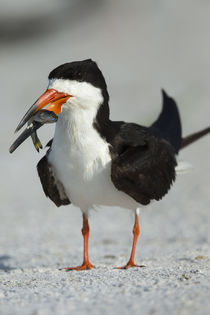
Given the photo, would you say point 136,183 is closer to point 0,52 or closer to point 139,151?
point 139,151

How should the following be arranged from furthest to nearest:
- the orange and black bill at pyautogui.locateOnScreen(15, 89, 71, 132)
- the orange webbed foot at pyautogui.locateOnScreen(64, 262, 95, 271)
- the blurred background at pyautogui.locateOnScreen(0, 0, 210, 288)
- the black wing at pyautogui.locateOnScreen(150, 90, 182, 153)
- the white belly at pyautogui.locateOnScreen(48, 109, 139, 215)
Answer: the blurred background at pyautogui.locateOnScreen(0, 0, 210, 288), the black wing at pyautogui.locateOnScreen(150, 90, 182, 153), the orange webbed foot at pyautogui.locateOnScreen(64, 262, 95, 271), the white belly at pyautogui.locateOnScreen(48, 109, 139, 215), the orange and black bill at pyautogui.locateOnScreen(15, 89, 71, 132)

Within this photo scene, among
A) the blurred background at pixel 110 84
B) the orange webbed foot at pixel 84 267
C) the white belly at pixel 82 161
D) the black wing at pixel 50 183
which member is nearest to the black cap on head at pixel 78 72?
the white belly at pixel 82 161

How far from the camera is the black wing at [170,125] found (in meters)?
5.95

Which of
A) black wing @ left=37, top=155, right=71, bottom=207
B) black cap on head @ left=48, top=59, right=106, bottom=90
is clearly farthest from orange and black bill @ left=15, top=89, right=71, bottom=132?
black wing @ left=37, top=155, right=71, bottom=207

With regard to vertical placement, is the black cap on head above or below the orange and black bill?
above

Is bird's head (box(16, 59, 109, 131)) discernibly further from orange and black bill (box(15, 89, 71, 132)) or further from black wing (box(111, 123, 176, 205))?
black wing (box(111, 123, 176, 205))

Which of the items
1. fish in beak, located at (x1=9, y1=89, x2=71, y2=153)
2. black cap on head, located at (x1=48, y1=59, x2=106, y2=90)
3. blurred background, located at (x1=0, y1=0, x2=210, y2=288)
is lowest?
blurred background, located at (x1=0, y1=0, x2=210, y2=288)

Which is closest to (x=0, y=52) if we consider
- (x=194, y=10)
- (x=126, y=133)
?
(x=194, y=10)

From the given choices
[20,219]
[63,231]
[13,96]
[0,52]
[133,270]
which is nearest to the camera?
[133,270]

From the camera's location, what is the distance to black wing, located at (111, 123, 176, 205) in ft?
14.8

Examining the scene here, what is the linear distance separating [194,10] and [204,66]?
580 cm

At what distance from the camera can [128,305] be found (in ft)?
10.00

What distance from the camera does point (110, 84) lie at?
19297mm

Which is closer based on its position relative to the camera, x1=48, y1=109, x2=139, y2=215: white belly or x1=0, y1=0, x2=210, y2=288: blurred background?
x1=48, y1=109, x2=139, y2=215: white belly
